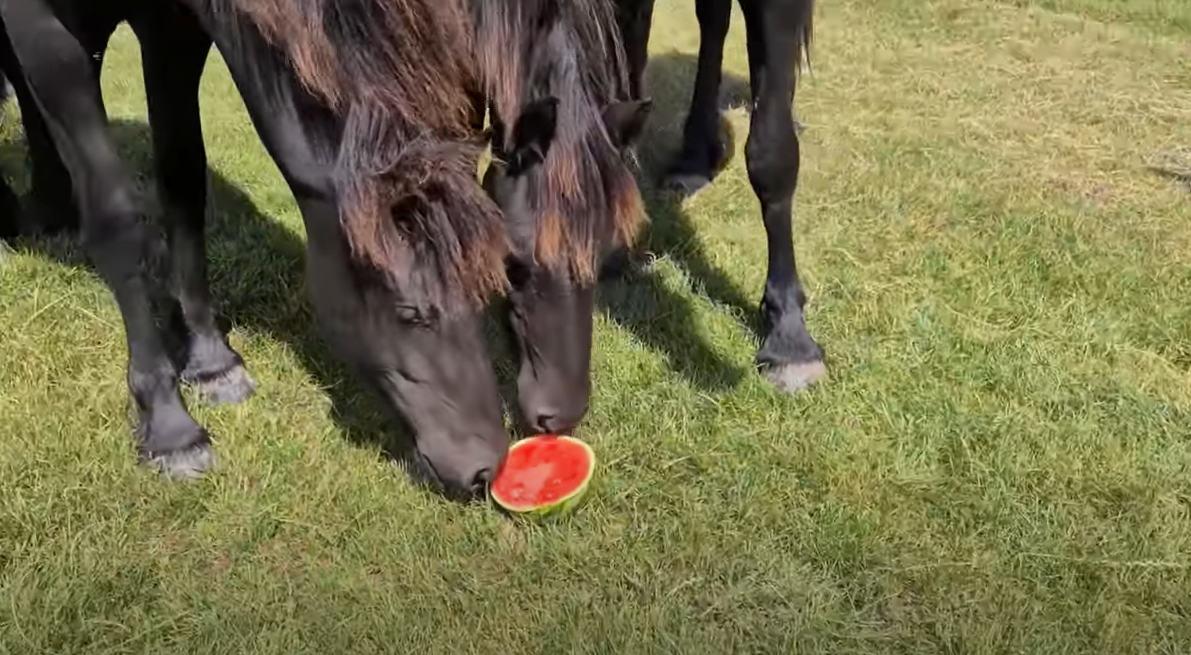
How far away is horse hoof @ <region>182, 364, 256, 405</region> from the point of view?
11.1 feet

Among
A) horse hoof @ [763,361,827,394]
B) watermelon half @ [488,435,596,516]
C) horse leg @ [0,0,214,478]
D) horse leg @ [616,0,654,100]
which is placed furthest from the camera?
horse leg @ [616,0,654,100]

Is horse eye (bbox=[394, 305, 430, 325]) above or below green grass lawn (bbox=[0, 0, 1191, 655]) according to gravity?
above

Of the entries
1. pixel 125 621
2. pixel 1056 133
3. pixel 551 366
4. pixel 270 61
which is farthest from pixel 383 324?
pixel 1056 133

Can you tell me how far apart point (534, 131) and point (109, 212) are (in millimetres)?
1339

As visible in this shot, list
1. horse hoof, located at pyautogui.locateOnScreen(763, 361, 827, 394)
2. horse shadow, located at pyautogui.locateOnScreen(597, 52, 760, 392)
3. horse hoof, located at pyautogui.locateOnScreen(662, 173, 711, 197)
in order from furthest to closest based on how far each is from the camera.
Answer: horse hoof, located at pyautogui.locateOnScreen(662, 173, 711, 197), horse shadow, located at pyautogui.locateOnScreen(597, 52, 760, 392), horse hoof, located at pyautogui.locateOnScreen(763, 361, 827, 394)

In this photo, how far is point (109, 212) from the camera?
3.06 meters

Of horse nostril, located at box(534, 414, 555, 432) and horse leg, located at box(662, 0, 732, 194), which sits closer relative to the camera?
horse nostril, located at box(534, 414, 555, 432)

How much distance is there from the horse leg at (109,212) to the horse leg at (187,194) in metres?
0.25

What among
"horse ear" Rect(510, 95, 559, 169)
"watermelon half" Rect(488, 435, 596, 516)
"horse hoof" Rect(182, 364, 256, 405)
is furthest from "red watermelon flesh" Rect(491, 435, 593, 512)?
"horse hoof" Rect(182, 364, 256, 405)

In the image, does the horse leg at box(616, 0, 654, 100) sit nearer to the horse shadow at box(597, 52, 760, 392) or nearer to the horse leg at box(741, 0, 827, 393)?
the horse leg at box(741, 0, 827, 393)

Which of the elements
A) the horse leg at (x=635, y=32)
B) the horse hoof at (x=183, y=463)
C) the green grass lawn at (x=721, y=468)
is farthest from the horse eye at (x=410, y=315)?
the horse leg at (x=635, y=32)

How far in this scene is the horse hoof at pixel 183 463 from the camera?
2.99 metres

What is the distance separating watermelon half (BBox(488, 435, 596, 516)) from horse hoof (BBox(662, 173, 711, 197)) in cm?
247

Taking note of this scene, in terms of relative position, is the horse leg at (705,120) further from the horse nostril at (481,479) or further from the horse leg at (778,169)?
the horse nostril at (481,479)
